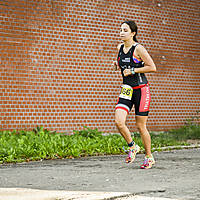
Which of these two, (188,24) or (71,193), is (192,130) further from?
(71,193)

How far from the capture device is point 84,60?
457 inches

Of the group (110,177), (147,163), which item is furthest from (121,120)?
(110,177)

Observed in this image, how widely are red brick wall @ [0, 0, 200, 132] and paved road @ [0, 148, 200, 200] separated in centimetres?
369

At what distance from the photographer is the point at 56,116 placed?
11016 mm

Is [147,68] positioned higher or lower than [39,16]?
lower

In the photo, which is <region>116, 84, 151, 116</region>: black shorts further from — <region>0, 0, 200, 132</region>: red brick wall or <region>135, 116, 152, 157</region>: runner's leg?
<region>0, 0, 200, 132</region>: red brick wall

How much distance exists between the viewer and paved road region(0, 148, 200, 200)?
4.29 m

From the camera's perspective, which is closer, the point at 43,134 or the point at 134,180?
the point at 134,180

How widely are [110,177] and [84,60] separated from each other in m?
6.72

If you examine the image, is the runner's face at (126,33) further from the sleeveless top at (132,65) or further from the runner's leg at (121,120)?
the runner's leg at (121,120)

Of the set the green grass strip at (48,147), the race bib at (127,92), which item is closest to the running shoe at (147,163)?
the race bib at (127,92)

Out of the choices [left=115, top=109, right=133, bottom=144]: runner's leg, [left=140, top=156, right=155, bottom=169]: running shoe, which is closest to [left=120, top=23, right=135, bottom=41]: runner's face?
[left=115, top=109, right=133, bottom=144]: runner's leg

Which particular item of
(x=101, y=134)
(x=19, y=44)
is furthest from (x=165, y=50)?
(x=19, y=44)

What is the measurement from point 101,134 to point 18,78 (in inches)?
101
